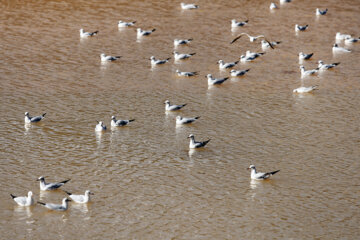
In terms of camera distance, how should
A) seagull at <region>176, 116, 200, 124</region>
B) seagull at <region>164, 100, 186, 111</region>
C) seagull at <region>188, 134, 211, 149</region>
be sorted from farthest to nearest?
1. seagull at <region>164, 100, 186, 111</region>
2. seagull at <region>176, 116, 200, 124</region>
3. seagull at <region>188, 134, 211, 149</region>

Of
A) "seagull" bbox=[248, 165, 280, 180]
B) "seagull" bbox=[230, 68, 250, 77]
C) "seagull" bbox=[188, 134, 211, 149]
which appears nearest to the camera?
"seagull" bbox=[248, 165, 280, 180]

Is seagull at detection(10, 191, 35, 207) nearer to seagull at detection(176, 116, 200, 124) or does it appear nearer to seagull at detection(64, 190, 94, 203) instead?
seagull at detection(64, 190, 94, 203)

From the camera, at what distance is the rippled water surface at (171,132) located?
17.0m

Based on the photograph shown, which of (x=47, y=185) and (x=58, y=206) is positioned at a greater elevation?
(x=47, y=185)

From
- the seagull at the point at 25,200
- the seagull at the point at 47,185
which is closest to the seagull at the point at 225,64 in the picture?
the seagull at the point at 47,185

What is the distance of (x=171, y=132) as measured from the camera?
75.4 ft

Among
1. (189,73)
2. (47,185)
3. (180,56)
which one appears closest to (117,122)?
(47,185)

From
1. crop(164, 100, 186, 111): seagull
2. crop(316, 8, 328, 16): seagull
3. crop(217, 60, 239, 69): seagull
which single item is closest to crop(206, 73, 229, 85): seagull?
crop(217, 60, 239, 69): seagull

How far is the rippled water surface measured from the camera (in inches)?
670

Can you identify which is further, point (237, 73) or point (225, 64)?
point (225, 64)

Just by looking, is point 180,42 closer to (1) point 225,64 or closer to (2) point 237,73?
(1) point 225,64

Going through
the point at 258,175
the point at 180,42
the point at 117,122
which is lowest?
the point at 258,175

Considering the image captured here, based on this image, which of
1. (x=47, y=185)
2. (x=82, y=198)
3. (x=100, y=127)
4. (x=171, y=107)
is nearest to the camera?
(x=82, y=198)

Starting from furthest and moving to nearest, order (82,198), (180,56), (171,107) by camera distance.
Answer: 1. (180,56)
2. (171,107)
3. (82,198)
